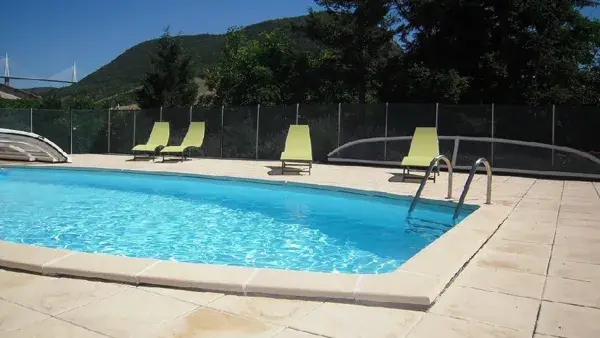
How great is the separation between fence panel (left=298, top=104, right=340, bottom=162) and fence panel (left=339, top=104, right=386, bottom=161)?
0.81ft

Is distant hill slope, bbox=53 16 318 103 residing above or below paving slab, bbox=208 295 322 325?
above

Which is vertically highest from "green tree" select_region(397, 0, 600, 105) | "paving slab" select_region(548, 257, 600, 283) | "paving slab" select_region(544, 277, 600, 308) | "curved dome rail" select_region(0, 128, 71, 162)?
"green tree" select_region(397, 0, 600, 105)

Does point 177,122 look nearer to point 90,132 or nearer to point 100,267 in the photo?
point 90,132

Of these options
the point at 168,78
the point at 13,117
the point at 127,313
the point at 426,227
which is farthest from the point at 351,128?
the point at 168,78

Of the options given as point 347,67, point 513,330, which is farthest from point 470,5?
point 513,330

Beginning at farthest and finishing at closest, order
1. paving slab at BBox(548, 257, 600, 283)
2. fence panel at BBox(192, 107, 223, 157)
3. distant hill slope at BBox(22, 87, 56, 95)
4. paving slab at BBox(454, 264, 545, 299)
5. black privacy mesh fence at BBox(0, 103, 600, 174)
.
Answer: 1. distant hill slope at BBox(22, 87, 56, 95)
2. fence panel at BBox(192, 107, 223, 157)
3. black privacy mesh fence at BBox(0, 103, 600, 174)
4. paving slab at BBox(548, 257, 600, 283)
5. paving slab at BBox(454, 264, 545, 299)

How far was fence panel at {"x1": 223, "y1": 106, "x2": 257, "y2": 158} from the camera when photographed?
14.5m

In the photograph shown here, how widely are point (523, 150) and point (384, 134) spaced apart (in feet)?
11.0

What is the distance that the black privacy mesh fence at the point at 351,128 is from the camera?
10.9 meters

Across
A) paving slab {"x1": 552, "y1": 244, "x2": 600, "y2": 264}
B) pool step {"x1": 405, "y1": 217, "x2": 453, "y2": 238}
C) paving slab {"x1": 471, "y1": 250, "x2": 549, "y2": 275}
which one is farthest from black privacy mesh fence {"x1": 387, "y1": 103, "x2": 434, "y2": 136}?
paving slab {"x1": 471, "y1": 250, "x2": 549, "y2": 275}

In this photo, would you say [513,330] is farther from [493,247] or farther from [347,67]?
[347,67]

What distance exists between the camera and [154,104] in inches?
1129

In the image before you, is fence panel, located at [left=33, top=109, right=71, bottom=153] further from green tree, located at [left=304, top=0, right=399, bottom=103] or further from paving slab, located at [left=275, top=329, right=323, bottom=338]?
paving slab, located at [left=275, top=329, right=323, bottom=338]

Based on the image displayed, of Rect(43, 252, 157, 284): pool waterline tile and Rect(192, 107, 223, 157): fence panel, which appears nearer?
Rect(43, 252, 157, 284): pool waterline tile
